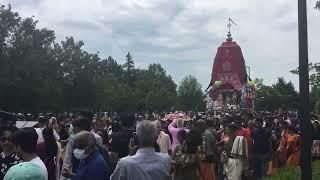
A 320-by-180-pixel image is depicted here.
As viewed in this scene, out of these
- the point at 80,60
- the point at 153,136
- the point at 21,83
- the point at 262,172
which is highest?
the point at 80,60

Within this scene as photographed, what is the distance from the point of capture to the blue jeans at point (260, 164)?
15273 mm

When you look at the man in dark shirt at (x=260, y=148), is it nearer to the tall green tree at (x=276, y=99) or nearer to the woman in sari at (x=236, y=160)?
→ the woman in sari at (x=236, y=160)

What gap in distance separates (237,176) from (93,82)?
66400 millimetres

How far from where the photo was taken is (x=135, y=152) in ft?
28.6

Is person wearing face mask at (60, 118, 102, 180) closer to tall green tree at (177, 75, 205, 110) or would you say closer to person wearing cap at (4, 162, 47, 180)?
person wearing cap at (4, 162, 47, 180)

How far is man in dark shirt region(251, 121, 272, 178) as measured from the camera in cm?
1514

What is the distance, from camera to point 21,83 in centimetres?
5278

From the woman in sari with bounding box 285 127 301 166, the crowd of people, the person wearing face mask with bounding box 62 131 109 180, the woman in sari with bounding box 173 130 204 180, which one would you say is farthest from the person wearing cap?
the woman in sari with bounding box 285 127 301 166

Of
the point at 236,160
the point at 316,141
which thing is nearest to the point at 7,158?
the point at 236,160

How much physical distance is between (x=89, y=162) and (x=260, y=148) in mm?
9331

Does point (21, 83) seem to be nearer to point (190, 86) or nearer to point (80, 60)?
point (80, 60)

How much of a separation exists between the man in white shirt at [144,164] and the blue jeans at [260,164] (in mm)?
9855

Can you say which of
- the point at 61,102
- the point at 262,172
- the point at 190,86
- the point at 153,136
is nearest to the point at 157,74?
the point at 190,86

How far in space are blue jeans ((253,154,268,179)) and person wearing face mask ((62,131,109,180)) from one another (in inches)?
361
